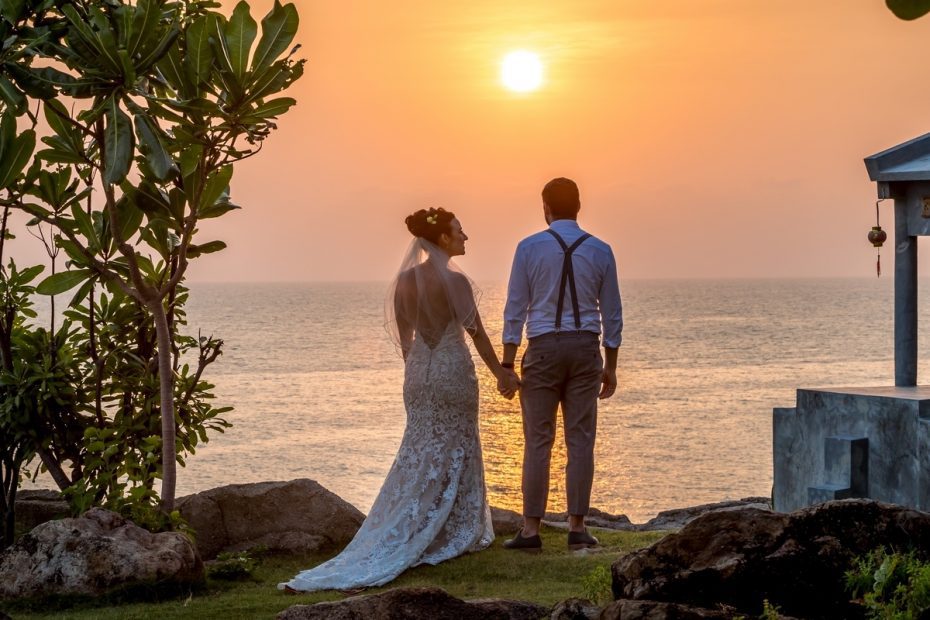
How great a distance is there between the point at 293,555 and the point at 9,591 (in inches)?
65.3

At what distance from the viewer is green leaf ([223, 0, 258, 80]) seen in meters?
6.00

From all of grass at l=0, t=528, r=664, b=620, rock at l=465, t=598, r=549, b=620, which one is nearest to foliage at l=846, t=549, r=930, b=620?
rock at l=465, t=598, r=549, b=620

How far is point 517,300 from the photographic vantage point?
6.43m

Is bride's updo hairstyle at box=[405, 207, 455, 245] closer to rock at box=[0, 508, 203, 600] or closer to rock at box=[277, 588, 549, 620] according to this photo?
rock at box=[0, 508, 203, 600]

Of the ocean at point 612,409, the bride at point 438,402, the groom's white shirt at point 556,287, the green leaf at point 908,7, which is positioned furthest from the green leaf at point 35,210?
the ocean at point 612,409

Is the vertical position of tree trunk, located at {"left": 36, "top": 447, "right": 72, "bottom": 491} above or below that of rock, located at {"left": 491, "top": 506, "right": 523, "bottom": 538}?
above

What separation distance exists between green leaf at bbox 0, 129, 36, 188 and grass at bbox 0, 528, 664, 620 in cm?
220

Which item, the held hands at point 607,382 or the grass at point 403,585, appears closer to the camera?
the grass at point 403,585

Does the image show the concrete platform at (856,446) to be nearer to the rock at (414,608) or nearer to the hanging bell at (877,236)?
the hanging bell at (877,236)

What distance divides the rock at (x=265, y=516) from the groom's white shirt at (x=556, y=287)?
67.7 inches

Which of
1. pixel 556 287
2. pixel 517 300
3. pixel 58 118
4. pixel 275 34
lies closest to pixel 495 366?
pixel 517 300

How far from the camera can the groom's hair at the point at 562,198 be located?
643 cm

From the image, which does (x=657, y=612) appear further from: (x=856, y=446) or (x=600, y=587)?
(x=856, y=446)

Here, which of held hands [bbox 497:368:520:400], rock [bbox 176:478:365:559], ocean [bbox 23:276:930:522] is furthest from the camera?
ocean [bbox 23:276:930:522]
